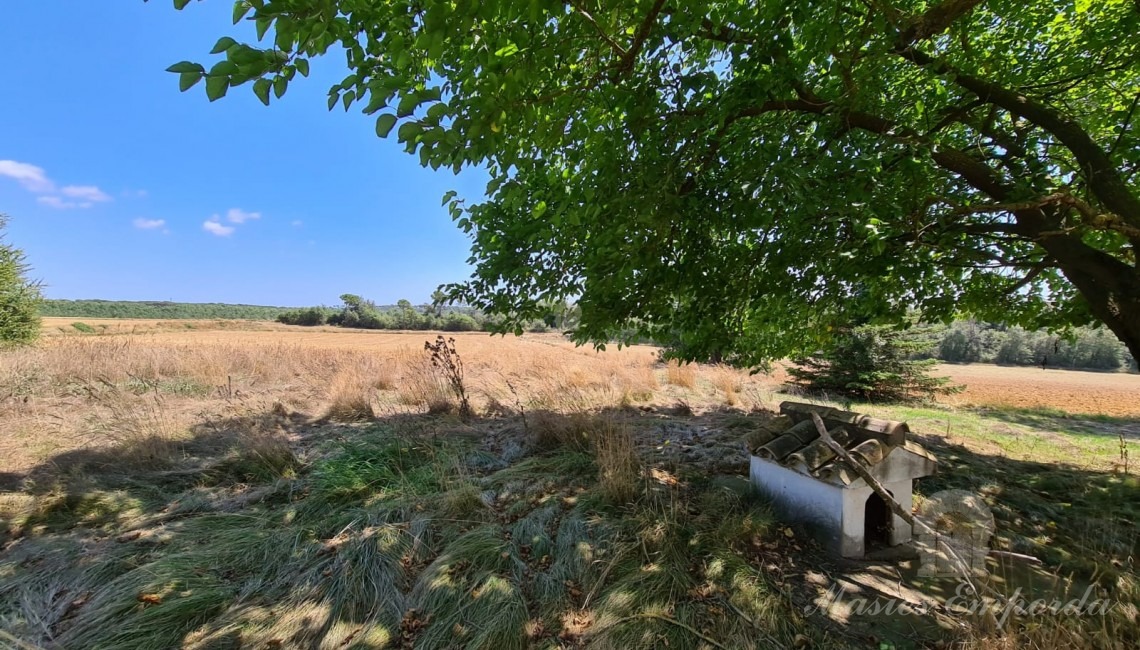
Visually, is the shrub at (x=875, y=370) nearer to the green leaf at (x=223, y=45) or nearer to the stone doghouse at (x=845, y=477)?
the stone doghouse at (x=845, y=477)

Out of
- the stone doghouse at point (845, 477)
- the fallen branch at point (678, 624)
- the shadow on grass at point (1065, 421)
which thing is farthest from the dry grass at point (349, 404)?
the shadow on grass at point (1065, 421)

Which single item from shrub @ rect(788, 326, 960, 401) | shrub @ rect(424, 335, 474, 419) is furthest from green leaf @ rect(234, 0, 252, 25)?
shrub @ rect(788, 326, 960, 401)

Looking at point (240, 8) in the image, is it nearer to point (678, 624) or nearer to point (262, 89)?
point (262, 89)

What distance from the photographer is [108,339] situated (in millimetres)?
11930

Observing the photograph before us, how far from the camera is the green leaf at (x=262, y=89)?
150 cm

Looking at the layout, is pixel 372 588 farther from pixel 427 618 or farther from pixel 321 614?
pixel 427 618

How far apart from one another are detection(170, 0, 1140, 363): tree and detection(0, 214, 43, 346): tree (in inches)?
631

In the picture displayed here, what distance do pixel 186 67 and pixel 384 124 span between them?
0.57 m

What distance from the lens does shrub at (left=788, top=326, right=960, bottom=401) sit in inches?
466

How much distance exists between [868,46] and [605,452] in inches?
163

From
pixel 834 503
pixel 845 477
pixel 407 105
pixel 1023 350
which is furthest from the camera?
pixel 1023 350

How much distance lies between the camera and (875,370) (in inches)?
472

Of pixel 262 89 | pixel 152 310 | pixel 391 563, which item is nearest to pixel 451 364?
pixel 391 563

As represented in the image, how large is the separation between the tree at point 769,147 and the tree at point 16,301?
1603 centimetres
